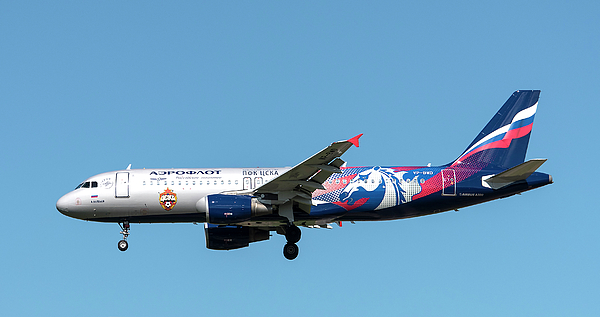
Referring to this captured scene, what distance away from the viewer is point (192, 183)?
32219mm

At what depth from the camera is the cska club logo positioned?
3198 centimetres

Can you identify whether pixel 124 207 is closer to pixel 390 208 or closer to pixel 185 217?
pixel 185 217

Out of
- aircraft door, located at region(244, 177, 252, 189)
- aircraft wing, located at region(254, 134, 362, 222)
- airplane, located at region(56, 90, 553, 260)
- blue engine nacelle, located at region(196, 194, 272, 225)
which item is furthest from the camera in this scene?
aircraft door, located at region(244, 177, 252, 189)

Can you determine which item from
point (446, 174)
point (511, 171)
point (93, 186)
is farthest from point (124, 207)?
point (511, 171)

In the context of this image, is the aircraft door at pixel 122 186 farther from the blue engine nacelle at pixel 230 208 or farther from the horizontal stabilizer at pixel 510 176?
the horizontal stabilizer at pixel 510 176

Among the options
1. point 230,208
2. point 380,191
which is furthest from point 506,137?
point 230,208

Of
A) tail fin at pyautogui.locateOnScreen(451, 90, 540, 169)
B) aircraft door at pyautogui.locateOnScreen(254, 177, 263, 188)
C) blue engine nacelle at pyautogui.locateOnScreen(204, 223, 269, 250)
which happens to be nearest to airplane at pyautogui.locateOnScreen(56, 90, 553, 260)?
aircraft door at pyautogui.locateOnScreen(254, 177, 263, 188)

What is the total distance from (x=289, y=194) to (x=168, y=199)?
5446 mm

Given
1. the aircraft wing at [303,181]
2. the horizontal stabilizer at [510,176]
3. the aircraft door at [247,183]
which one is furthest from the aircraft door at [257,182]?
the horizontal stabilizer at [510,176]


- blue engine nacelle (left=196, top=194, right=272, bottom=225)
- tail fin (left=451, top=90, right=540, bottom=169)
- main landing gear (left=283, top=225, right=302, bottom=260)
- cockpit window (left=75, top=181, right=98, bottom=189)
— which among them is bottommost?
main landing gear (left=283, top=225, right=302, bottom=260)

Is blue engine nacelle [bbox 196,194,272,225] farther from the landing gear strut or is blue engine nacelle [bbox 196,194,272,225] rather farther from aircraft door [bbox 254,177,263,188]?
the landing gear strut

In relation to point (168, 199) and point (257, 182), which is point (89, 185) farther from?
point (257, 182)

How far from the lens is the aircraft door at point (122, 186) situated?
106 feet

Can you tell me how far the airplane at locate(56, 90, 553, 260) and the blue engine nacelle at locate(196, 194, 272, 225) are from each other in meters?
0.04
